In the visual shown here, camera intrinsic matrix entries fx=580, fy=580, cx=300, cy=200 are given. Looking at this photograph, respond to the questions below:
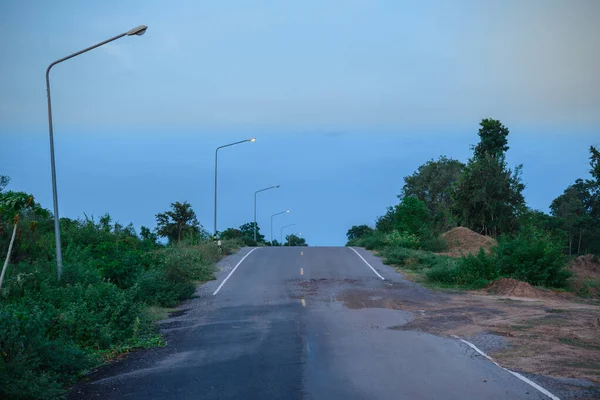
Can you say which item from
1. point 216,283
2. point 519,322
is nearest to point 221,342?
point 519,322

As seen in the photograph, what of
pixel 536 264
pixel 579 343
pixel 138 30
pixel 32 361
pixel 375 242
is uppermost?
pixel 138 30

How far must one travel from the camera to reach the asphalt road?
31.2 feet

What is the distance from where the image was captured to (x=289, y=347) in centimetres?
1323

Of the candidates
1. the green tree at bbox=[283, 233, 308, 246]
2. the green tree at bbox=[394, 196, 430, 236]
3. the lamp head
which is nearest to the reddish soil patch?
the lamp head

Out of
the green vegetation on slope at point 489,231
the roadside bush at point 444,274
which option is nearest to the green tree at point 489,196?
the green vegetation on slope at point 489,231

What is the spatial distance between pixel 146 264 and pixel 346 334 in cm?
1234

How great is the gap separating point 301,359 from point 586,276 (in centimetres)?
2208

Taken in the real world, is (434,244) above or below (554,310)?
above

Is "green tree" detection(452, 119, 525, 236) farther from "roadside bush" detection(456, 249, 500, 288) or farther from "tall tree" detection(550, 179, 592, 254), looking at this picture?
"roadside bush" detection(456, 249, 500, 288)

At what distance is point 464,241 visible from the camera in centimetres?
4219

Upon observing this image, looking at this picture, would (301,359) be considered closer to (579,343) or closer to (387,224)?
(579,343)

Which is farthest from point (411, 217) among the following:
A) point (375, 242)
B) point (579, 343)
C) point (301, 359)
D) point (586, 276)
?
point (301, 359)

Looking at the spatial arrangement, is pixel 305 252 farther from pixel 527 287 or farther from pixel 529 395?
pixel 529 395

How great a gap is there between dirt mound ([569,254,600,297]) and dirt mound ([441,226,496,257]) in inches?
324
